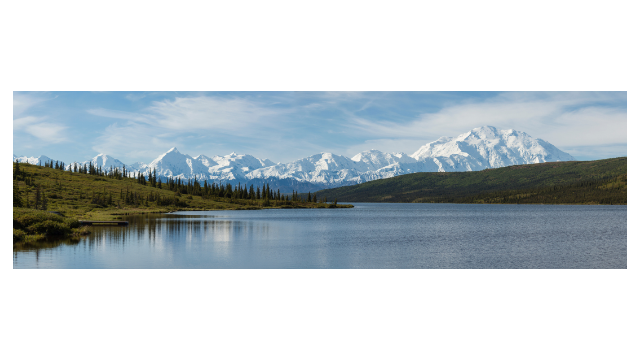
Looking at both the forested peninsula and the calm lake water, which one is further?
the forested peninsula

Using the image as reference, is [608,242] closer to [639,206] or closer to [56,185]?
[639,206]

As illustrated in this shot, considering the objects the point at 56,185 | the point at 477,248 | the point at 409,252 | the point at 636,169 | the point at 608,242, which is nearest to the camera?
the point at 636,169

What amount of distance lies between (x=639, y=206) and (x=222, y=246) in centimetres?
3785

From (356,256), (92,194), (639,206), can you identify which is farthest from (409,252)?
(92,194)

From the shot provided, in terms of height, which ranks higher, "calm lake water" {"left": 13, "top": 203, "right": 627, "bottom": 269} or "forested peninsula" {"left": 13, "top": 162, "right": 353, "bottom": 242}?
"forested peninsula" {"left": 13, "top": 162, "right": 353, "bottom": 242}

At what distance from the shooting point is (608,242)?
2029 inches

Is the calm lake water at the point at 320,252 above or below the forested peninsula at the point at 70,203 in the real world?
below

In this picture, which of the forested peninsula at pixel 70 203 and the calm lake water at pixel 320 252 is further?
the forested peninsula at pixel 70 203

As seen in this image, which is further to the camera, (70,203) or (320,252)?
(70,203)

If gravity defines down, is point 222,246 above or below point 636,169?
below

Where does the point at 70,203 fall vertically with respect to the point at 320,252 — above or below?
above

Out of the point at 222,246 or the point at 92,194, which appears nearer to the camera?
the point at 222,246
